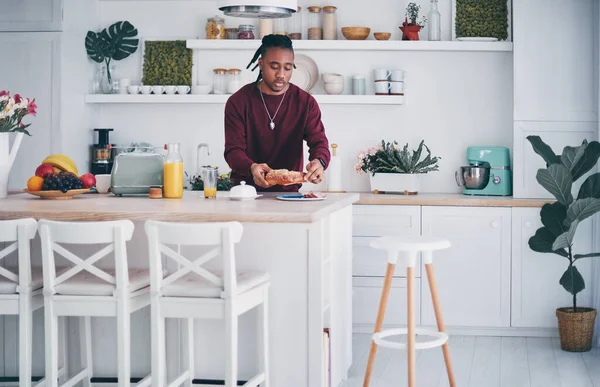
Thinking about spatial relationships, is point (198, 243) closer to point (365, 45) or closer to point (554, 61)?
point (365, 45)

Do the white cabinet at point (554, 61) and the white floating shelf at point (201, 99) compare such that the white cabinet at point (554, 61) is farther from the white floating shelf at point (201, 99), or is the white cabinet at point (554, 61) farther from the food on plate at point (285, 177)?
the food on plate at point (285, 177)

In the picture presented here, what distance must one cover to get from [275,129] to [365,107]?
1.79 metres

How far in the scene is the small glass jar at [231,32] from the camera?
6.21m

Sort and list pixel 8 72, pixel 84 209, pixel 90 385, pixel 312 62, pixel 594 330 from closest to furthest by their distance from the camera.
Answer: pixel 84 209 < pixel 90 385 < pixel 594 330 < pixel 8 72 < pixel 312 62

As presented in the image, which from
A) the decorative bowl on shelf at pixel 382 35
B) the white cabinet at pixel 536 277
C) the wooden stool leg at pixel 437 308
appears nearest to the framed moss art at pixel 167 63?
the decorative bowl on shelf at pixel 382 35

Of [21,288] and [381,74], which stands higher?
[381,74]

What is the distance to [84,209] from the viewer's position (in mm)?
3498

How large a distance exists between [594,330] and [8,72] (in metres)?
4.03

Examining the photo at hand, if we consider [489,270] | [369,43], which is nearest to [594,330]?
[489,270]

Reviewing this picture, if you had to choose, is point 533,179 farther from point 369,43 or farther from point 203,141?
point 203,141

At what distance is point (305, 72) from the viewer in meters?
6.16

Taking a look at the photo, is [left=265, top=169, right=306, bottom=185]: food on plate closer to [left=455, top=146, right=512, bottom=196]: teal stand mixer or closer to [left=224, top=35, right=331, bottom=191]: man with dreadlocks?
[left=224, top=35, right=331, bottom=191]: man with dreadlocks

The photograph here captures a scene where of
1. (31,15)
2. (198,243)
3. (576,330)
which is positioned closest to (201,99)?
(31,15)

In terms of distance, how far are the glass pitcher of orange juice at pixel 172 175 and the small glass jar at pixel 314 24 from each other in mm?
2291
